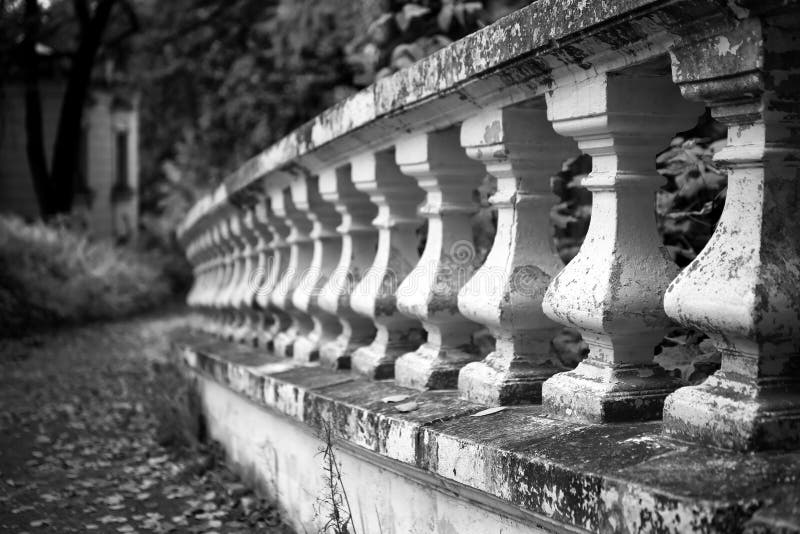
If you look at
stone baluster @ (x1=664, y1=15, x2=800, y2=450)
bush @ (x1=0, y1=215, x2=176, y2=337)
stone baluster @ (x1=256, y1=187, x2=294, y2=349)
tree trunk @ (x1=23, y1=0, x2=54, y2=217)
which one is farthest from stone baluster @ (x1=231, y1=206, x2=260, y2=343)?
tree trunk @ (x1=23, y1=0, x2=54, y2=217)

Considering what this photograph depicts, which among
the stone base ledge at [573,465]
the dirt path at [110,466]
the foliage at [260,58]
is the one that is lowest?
the dirt path at [110,466]

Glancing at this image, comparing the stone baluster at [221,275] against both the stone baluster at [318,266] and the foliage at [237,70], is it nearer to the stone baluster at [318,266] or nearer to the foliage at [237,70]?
the stone baluster at [318,266]

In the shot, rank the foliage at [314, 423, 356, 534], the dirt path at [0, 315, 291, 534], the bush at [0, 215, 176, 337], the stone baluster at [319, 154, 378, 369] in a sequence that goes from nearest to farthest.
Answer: the foliage at [314, 423, 356, 534], the stone baluster at [319, 154, 378, 369], the dirt path at [0, 315, 291, 534], the bush at [0, 215, 176, 337]

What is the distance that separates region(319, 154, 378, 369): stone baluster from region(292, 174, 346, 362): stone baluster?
0.68 ft

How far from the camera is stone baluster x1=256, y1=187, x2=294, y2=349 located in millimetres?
4590

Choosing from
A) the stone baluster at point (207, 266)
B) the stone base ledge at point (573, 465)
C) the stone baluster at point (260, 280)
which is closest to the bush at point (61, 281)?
the stone baluster at point (207, 266)

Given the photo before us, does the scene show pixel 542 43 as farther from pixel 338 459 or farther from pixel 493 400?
pixel 338 459

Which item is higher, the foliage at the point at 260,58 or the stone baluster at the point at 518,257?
the foliage at the point at 260,58

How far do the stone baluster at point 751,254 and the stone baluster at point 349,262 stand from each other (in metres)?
1.84

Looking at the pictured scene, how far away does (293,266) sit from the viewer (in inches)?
171

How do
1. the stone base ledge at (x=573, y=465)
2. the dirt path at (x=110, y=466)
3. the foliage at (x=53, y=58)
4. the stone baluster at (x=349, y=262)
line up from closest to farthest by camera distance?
the stone base ledge at (x=573, y=465), the stone baluster at (x=349, y=262), the dirt path at (x=110, y=466), the foliage at (x=53, y=58)

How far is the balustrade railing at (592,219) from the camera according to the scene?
1.68 meters

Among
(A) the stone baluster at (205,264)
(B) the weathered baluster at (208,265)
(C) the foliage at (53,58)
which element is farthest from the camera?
(C) the foliage at (53,58)

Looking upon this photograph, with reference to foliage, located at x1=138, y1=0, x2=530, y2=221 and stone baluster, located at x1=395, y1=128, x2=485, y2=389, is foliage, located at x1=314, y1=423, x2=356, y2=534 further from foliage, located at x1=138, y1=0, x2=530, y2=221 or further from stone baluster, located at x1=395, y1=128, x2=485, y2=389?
foliage, located at x1=138, y1=0, x2=530, y2=221
